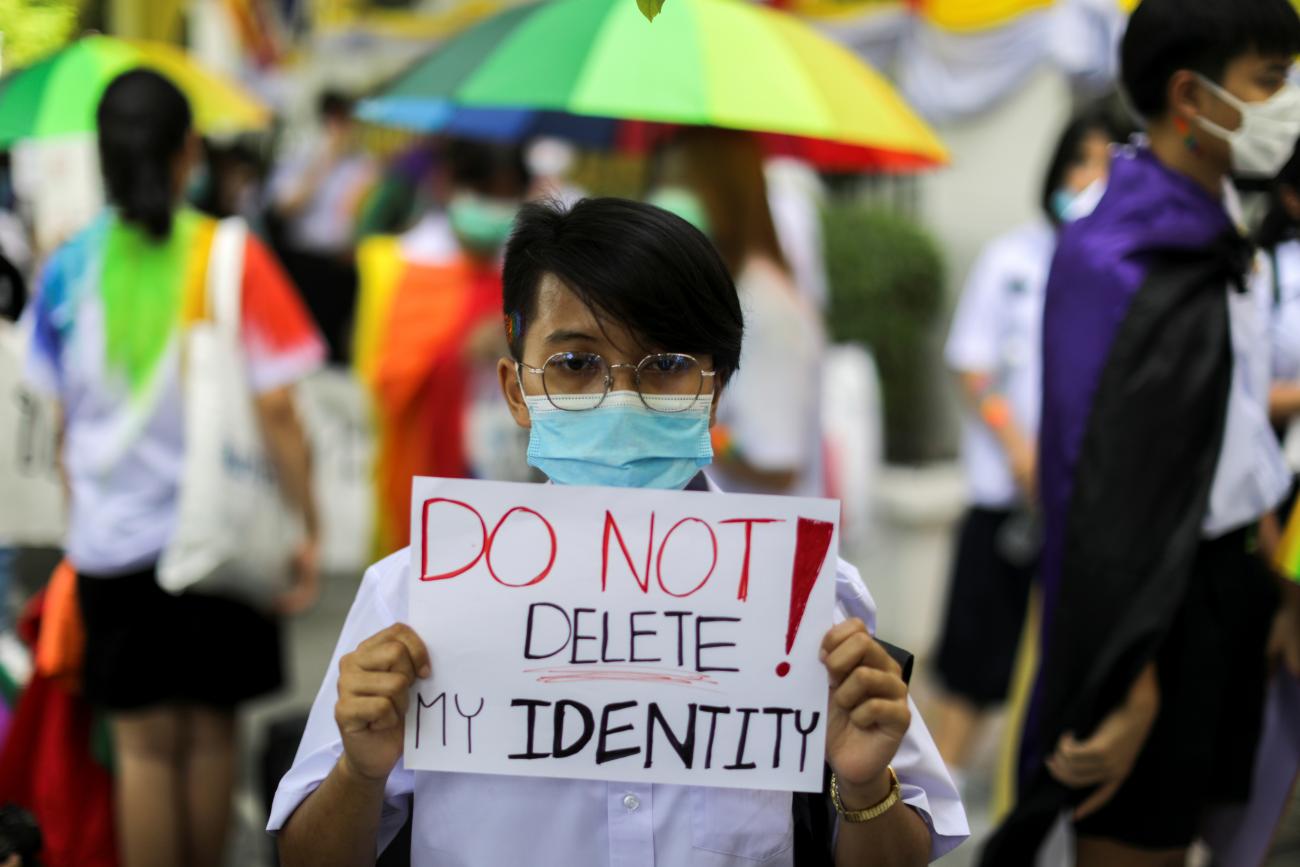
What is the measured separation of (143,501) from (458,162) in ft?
6.72

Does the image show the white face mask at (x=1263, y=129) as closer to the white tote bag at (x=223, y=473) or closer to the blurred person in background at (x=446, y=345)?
the white tote bag at (x=223, y=473)

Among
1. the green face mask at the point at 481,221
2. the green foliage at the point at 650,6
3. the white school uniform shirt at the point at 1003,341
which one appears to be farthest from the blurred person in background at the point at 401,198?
the green foliage at the point at 650,6

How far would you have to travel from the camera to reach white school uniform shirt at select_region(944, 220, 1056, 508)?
5.30 metres

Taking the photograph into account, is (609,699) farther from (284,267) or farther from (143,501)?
(284,267)

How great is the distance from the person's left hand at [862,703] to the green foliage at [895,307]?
742 cm

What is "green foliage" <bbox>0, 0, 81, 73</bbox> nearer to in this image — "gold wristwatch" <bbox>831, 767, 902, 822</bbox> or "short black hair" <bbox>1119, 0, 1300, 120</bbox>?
"gold wristwatch" <bbox>831, 767, 902, 822</bbox>

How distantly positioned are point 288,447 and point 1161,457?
2.24 metres

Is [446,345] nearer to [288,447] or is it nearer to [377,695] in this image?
[288,447]

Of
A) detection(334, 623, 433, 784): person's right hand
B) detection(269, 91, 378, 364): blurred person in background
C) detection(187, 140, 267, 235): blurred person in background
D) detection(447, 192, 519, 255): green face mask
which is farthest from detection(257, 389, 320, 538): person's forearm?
detection(269, 91, 378, 364): blurred person in background

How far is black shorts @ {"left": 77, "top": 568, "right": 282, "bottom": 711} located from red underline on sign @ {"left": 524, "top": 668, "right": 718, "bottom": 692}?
86.0 inches

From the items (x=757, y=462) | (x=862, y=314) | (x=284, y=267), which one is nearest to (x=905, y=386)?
(x=862, y=314)

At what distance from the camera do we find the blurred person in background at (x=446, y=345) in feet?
16.6

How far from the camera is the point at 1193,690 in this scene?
301 centimetres

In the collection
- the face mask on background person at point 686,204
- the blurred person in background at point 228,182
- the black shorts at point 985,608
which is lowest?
the black shorts at point 985,608
